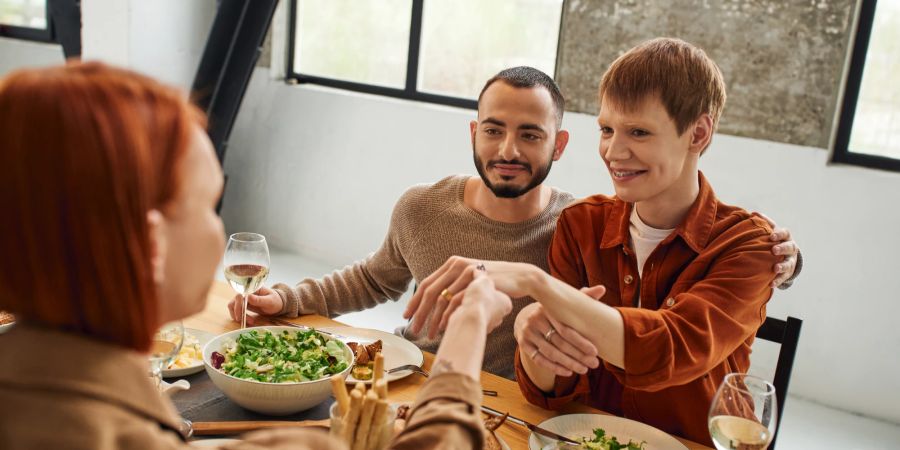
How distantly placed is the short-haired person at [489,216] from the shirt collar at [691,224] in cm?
28

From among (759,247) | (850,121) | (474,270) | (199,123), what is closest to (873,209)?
(850,121)

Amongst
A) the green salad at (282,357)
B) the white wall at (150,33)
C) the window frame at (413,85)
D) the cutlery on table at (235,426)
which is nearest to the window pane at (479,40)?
the window frame at (413,85)

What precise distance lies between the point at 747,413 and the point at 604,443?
29cm

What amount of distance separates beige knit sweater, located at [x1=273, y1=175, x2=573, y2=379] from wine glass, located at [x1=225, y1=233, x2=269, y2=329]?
0.75 ft

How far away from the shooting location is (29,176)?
651 millimetres

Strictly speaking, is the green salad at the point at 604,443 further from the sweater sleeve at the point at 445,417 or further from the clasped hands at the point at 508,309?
the sweater sleeve at the point at 445,417

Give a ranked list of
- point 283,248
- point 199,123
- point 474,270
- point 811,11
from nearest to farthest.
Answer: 1. point 199,123
2. point 474,270
3. point 811,11
4. point 283,248

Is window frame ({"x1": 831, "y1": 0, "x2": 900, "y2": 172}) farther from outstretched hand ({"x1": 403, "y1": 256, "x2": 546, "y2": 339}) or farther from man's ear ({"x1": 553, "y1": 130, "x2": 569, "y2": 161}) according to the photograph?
outstretched hand ({"x1": 403, "y1": 256, "x2": 546, "y2": 339})

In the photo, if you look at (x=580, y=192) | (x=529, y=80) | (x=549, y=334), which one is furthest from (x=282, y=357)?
(x=580, y=192)

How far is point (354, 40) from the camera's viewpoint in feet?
17.2

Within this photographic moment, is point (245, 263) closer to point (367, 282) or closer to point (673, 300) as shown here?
point (367, 282)

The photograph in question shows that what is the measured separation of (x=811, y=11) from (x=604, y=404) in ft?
8.47

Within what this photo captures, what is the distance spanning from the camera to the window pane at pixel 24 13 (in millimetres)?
6281

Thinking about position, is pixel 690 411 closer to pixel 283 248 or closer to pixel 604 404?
pixel 604 404
